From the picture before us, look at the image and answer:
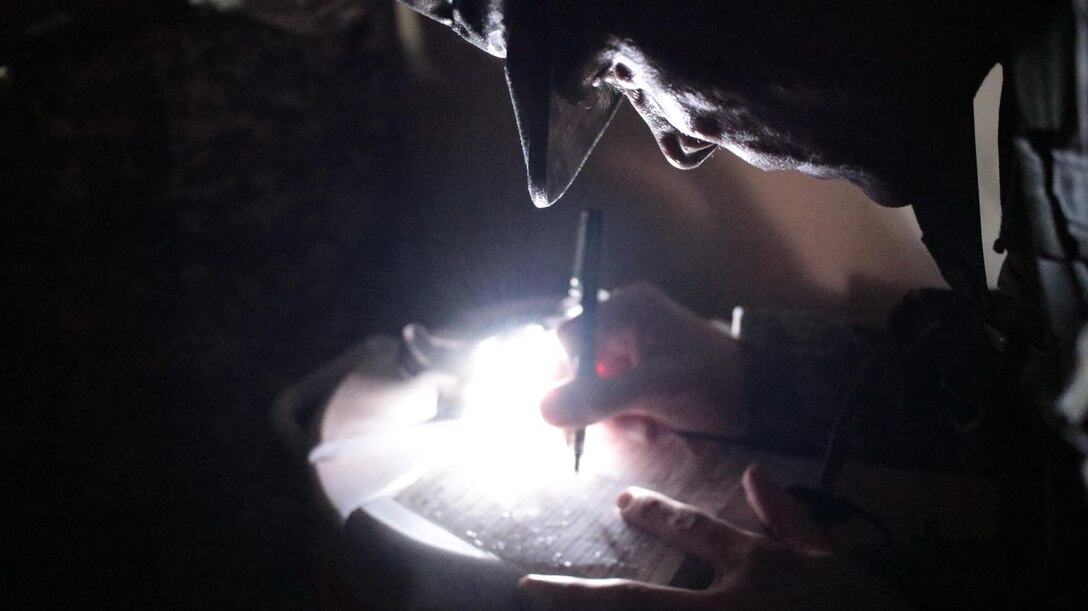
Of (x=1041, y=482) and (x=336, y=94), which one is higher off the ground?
(x=336, y=94)

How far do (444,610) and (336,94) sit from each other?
1101mm

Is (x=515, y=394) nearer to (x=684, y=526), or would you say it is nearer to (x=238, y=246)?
(x=684, y=526)

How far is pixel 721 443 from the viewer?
98 centimetres

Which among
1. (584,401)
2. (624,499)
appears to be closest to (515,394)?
(584,401)

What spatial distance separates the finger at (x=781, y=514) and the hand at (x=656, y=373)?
15 cm

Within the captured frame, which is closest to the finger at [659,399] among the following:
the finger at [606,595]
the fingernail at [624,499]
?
the fingernail at [624,499]

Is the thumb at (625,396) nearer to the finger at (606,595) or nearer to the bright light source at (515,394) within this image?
the bright light source at (515,394)

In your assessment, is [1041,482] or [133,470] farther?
[133,470]

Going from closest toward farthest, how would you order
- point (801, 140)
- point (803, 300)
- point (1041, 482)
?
point (801, 140) < point (1041, 482) < point (803, 300)

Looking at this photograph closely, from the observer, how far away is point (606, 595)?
667 millimetres

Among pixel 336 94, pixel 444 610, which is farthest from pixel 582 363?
pixel 336 94

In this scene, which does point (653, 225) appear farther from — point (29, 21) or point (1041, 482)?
point (29, 21)

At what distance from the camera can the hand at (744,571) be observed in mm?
669

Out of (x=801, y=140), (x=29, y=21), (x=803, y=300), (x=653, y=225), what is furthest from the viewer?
(x=653, y=225)
